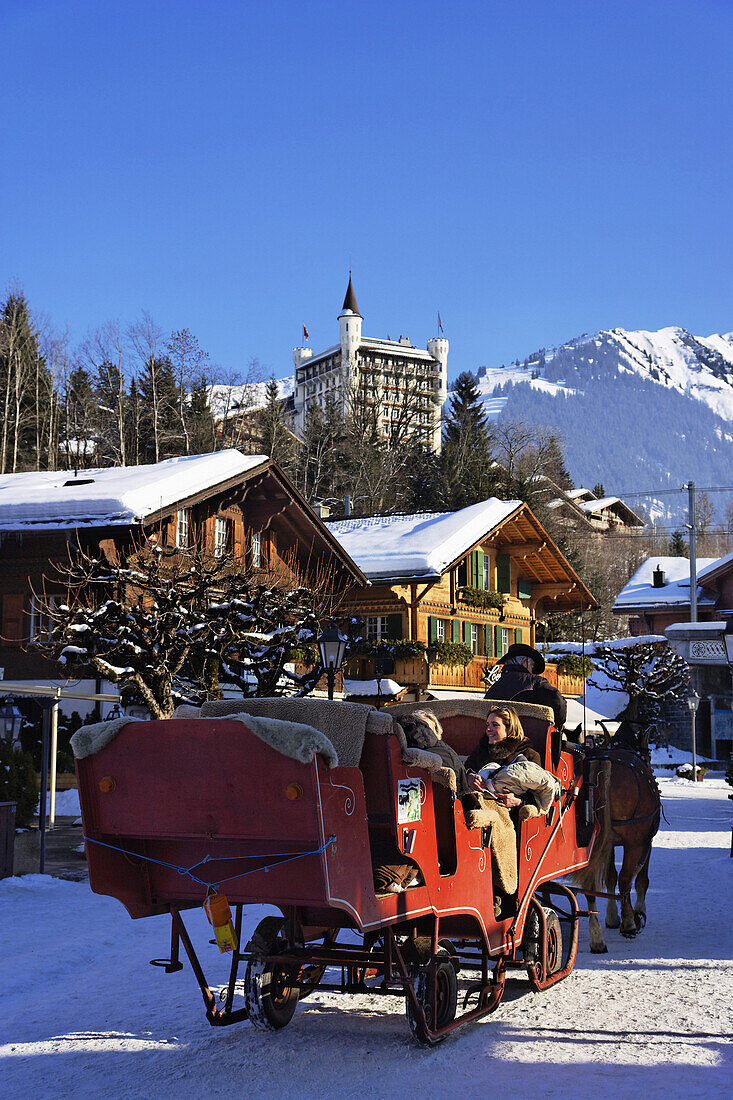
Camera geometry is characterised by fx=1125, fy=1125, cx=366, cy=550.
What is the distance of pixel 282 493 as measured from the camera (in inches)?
1193

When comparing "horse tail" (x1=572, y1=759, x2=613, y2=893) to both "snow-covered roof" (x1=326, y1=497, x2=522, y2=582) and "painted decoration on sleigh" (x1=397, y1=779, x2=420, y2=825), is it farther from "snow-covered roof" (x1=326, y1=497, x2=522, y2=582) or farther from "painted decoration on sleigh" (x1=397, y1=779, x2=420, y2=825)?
"snow-covered roof" (x1=326, y1=497, x2=522, y2=582)

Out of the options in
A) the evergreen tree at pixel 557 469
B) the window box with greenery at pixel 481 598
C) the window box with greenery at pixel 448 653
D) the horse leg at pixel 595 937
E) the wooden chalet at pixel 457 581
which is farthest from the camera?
the evergreen tree at pixel 557 469

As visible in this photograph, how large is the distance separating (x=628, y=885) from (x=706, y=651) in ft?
102

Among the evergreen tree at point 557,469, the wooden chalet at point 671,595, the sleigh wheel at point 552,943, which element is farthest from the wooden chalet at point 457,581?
the evergreen tree at point 557,469

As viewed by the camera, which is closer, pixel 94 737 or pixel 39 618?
pixel 94 737

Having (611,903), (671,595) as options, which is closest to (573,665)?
(671,595)

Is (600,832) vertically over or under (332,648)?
under

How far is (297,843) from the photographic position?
5.77m

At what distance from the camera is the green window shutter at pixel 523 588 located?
41.8 m

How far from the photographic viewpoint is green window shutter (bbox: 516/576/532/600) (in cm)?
4178

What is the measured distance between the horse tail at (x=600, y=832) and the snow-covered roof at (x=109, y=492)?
1561 centimetres

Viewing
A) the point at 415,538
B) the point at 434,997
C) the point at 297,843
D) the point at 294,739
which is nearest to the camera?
the point at 294,739

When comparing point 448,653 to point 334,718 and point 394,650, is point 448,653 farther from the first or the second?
point 334,718

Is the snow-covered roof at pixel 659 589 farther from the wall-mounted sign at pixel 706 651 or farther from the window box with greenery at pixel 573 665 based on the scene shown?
the window box with greenery at pixel 573 665
